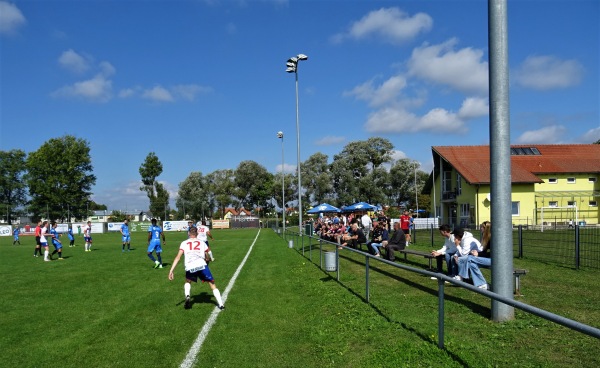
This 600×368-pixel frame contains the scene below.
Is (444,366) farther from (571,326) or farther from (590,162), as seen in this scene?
(590,162)

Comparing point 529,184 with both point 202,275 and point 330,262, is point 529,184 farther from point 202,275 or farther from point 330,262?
point 202,275

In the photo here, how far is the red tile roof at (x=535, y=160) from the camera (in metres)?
43.7

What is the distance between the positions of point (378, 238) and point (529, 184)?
29779 millimetres

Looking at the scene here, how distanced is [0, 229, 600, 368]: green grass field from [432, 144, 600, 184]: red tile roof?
32196mm

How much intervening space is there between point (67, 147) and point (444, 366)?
3565 inches

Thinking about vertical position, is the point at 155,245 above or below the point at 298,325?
above

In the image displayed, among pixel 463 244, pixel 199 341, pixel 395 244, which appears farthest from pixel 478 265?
pixel 395 244

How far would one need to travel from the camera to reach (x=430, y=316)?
7.56 meters

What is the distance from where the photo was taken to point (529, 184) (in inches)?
1660

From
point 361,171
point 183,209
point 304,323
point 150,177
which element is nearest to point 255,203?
point 183,209

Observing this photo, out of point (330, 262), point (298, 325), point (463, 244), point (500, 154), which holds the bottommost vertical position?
point (298, 325)

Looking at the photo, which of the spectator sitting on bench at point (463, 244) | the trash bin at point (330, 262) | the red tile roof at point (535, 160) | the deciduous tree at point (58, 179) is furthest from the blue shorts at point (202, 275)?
the deciduous tree at point (58, 179)

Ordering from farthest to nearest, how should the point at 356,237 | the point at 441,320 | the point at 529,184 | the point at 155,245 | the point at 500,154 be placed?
the point at 529,184
the point at 356,237
the point at 155,245
the point at 500,154
the point at 441,320

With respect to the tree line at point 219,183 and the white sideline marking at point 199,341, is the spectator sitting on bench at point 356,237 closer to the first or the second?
the white sideline marking at point 199,341
